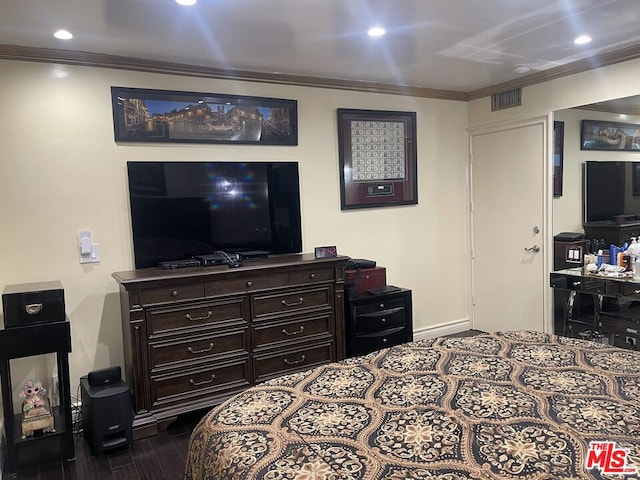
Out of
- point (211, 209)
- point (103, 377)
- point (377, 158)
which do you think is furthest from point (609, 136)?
point (103, 377)

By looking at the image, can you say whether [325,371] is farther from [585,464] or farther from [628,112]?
[628,112]

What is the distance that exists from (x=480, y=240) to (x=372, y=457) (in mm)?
3967

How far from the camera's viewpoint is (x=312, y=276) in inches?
140

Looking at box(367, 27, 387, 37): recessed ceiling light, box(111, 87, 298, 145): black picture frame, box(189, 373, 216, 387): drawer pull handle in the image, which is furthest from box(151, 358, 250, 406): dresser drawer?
box(367, 27, 387, 37): recessed ceiling light

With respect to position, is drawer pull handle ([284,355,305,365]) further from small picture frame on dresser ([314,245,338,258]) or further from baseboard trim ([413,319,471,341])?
baseboard trim ([413,319,471,341])

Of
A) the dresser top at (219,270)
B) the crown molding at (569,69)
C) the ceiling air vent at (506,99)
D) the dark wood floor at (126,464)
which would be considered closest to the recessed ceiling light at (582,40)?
the crown molding at (569,69)

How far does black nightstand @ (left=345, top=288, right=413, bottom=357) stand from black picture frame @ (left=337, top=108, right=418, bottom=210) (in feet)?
3.09

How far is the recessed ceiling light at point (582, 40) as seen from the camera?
10.8 ft

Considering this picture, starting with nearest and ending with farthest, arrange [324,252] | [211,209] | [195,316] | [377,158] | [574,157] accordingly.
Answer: [195,316] < [211,209] < [324,252] < [574,157] < [377,158]

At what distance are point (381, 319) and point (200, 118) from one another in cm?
210

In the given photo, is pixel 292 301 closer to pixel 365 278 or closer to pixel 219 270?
pixel 219 270

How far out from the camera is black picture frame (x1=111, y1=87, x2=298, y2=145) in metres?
3.38

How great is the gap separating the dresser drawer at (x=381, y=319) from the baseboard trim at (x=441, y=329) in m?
0.98

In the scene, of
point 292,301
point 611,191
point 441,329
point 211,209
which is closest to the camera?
point 292,301
